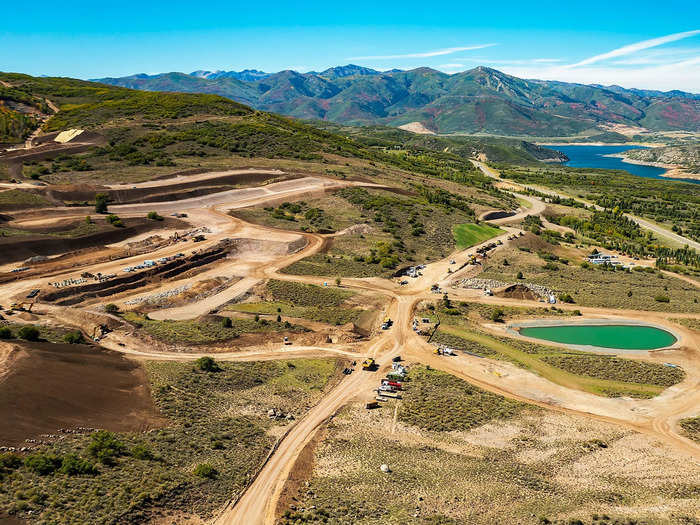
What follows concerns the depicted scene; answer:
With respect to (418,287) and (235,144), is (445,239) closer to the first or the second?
(418,287)

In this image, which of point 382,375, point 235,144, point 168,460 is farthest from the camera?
point 235,144

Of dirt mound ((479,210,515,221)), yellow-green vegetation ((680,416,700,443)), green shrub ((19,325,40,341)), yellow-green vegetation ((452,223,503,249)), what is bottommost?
yellow-green vegetation ((680,416,700,443))

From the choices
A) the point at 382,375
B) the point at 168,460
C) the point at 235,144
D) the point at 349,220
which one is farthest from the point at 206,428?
the point at 235,144

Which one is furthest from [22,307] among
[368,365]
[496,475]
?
[496,475]

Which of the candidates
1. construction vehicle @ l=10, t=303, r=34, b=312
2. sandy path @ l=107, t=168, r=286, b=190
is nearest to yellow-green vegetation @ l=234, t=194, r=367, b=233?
sandy path @ l=107, t=168, r=286, b=190

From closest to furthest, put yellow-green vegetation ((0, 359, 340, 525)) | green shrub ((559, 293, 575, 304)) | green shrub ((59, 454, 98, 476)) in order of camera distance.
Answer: yellow-green vegetation ((0, 359, 340, 525)) → green shrub ((59, 454, 98, 476)) → green shrub ((559, 293, 575, 304))

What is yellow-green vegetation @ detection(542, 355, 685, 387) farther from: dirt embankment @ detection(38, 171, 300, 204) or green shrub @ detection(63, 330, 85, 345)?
dirt embankment @ detection(38, 171, 300, 204)
